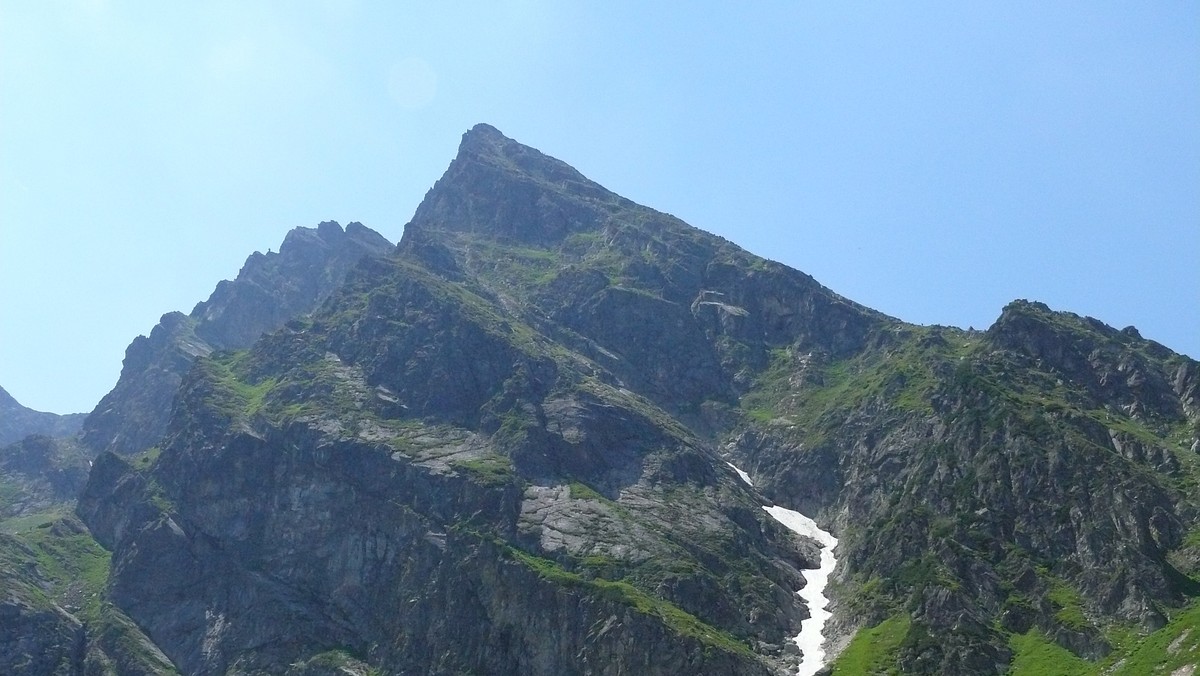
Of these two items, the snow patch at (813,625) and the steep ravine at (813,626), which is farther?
the snow patch at (813,625)

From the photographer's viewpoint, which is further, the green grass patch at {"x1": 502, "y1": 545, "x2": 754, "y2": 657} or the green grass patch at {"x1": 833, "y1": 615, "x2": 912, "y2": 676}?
the green grass patch at {"x1": 502, "y1": 545, "x2": 754, "y2": 657}

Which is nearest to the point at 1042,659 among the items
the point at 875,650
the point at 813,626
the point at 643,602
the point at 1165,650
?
the point at 1165,650

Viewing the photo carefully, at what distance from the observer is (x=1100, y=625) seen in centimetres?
15012

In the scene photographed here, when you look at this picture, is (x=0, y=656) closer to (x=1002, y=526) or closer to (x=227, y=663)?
(x=227, y=663)

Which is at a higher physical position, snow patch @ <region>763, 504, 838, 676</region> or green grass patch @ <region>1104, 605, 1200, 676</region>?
green grass patch @ <region>1104, 605, 1200, 676</region>

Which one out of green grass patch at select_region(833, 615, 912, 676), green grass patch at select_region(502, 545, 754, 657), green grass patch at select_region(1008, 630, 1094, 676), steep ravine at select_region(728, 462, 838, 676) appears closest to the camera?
green grass patch at select_region(1008, 630, 1094, 676)

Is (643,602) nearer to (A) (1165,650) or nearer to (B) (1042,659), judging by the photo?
(B) (1042,659)

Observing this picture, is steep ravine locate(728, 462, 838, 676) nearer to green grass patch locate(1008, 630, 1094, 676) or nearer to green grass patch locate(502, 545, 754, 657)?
green grass patch locate(502, 545, 754, 657)

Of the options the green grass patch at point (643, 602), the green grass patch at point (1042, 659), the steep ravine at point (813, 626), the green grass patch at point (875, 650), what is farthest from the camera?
the steep ravine at point (813, 626)

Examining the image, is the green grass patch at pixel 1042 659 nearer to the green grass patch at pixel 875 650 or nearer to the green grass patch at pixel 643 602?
the green grass patch at pixel 875 650

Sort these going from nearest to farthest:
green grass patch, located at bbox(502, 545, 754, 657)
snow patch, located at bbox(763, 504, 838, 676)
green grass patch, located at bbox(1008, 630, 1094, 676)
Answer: green grass patch, located at bbox(1008, 630, 1094, 676) < green grass patch, located at bbox(502, 545, 754, 657) < snow patch, located at bbox(763, 504, 838, 676)

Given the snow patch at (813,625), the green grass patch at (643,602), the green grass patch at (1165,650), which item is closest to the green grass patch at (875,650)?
the snow patch at (813,625)

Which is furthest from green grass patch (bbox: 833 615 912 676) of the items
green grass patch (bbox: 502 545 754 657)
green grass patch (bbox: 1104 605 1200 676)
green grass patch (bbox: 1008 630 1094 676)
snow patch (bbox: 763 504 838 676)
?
green grass patch (bbox: 1104 605 1200 676)

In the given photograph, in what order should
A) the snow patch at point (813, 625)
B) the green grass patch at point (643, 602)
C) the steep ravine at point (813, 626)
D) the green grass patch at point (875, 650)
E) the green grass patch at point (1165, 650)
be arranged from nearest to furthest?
1. the green grass patch at point (1165, 650)
2. the green grass patch at point (875, 650)
3. the green grass patch at point (643, 602)
4. the steep ravine at point (813, 626)
5. the snow patch at point (813, 625)
